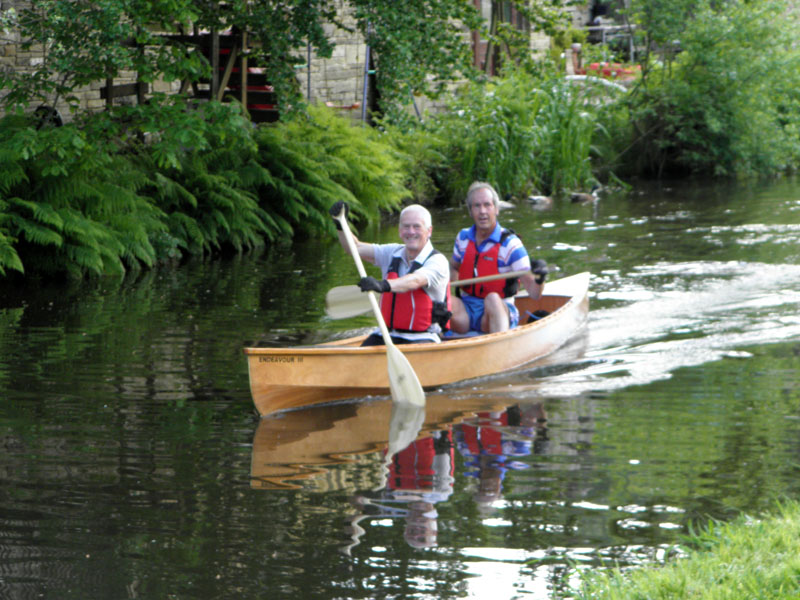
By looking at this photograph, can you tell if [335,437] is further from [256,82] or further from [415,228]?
[256,82]

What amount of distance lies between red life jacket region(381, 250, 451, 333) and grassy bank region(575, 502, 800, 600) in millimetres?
3573

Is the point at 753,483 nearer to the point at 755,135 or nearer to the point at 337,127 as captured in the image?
the point at 337,127

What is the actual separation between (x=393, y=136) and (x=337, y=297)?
10.8 meters

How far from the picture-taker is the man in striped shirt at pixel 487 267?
8789 millimetres

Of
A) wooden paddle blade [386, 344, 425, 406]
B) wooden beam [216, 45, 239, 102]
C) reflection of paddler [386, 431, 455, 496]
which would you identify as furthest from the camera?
wooden beam [216, 45, 239, 102]

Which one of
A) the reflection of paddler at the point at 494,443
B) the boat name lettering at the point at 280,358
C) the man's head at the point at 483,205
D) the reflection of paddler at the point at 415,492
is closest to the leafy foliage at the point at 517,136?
the man's head at the point at 483,205

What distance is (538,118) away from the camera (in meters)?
20.9

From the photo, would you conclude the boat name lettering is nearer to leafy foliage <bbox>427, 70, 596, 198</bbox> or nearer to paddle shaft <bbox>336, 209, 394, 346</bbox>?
paddle shaft <bbox>336, 209, 394, 346</bbox>

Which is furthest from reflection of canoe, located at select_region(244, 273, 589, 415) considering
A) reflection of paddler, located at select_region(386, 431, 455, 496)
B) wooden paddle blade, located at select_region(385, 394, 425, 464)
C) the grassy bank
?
the grassy bank

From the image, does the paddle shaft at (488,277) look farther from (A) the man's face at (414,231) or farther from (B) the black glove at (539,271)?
(A) the man's face at (414,231)

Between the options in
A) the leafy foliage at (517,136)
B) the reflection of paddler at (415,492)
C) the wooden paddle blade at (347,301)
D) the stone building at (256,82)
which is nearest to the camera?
the reflection of paddler at (415,492)

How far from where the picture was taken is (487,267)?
29.5 ft

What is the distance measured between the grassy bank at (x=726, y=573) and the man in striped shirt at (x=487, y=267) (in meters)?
4.26

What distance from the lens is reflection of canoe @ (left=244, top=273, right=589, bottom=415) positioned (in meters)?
7.32
